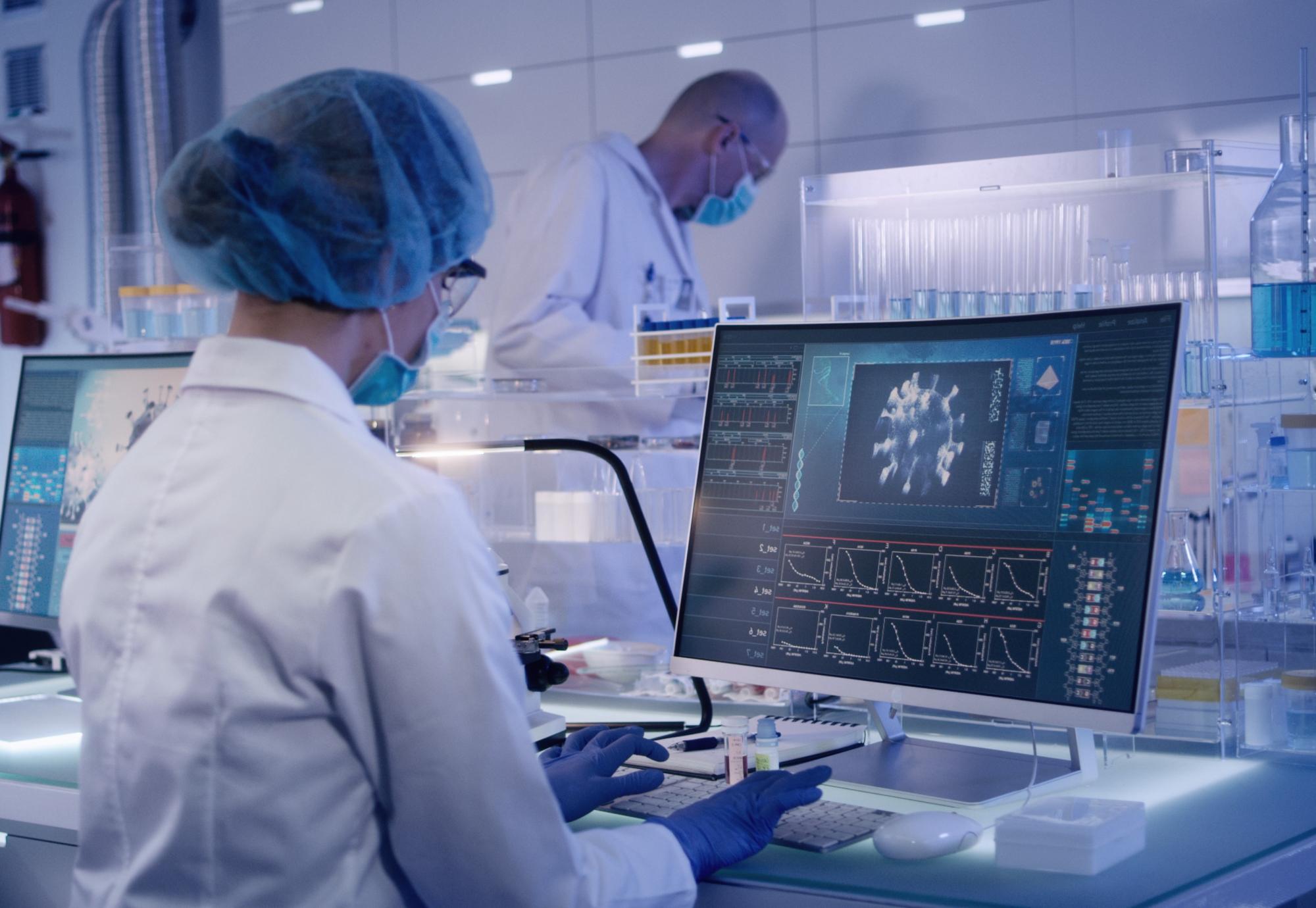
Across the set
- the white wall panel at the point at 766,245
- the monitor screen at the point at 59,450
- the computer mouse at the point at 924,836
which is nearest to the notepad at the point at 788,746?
the computer mouse at the point at 924,836

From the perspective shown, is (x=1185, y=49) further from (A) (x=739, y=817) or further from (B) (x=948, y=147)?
(A) (x=739, y=817)

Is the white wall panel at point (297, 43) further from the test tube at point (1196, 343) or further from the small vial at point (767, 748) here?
the small vial at point (767, 748)

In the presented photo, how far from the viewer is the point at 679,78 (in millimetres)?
4383

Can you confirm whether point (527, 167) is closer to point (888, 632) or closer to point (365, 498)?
point (888, 632)

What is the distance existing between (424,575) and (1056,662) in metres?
0.61

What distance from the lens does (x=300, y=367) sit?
1.05m

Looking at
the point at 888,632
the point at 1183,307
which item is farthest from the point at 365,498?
the point at 1183,307

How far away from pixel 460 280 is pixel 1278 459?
0.95 meters

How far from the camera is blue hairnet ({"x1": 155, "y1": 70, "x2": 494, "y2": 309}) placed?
3.45 ft

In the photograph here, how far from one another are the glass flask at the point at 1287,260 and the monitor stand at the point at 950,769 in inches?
20.3

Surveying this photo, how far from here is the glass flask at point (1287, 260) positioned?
5.08ft

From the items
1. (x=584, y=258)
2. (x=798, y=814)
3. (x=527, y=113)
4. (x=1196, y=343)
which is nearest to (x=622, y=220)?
(x=584, y=258)

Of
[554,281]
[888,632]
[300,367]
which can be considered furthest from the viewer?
[554,281]

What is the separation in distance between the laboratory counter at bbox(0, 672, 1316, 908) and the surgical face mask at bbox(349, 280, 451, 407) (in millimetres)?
436
